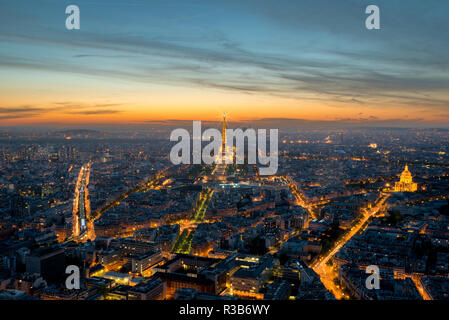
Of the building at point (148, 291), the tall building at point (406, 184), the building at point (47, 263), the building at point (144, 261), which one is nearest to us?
the building at point (148, 291)

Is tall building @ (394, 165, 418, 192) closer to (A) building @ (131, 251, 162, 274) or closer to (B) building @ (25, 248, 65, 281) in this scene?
(A) building @ (131, 251, 162, 274)

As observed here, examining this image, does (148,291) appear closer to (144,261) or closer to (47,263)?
(144,261)

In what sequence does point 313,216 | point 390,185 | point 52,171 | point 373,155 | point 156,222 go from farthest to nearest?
point 373,155
point 52,171
point 390,185
point 313,216
point 156,222

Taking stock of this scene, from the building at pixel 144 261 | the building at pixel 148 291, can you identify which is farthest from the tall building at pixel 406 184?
the building at pixel 148 291

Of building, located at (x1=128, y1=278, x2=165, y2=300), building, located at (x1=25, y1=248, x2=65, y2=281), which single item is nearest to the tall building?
building, located at (x1=128, y1=278, x2=165, y2=300)

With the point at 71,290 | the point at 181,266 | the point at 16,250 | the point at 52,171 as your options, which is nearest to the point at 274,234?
the point at 181,266

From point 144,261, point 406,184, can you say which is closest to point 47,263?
point 144,261

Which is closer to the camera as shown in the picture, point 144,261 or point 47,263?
point 47,263

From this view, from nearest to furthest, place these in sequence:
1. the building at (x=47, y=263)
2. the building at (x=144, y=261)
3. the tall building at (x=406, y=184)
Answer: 1. the building at (x=47, y=263)
2. the building at (x=144, y=261)
3. the tall building at (x=406, y=184)

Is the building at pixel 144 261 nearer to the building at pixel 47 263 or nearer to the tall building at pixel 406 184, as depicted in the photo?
the building at pixel 47 263
